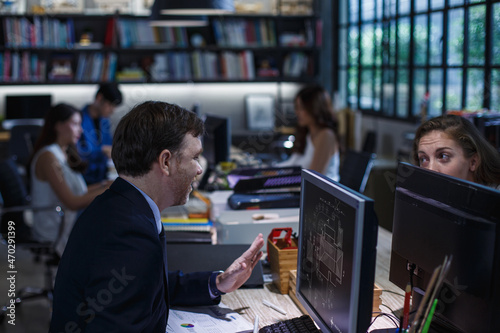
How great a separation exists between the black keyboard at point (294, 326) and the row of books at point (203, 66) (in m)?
5.56

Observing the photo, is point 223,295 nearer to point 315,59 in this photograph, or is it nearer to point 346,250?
point 346,250

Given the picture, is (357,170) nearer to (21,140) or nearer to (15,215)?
(15,215)

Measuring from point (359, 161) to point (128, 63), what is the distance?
4.13 m

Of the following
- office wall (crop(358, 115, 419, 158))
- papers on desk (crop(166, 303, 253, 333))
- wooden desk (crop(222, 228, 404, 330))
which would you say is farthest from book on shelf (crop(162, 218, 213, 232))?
office wall (crop(358, 115, 419, 158))

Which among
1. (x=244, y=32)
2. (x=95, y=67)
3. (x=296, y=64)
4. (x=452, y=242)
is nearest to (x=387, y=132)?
(x=296, y=64)

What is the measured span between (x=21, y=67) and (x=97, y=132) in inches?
84.9

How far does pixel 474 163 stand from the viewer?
1.95m

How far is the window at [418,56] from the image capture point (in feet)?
14.5

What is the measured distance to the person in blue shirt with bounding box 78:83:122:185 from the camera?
456 cm

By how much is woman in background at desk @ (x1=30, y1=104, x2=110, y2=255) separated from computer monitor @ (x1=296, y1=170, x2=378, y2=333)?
2.10 m

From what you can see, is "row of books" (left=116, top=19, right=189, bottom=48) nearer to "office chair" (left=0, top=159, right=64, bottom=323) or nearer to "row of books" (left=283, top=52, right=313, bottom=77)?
"row of books" (left=283, top=52, right=313, bottom=77)

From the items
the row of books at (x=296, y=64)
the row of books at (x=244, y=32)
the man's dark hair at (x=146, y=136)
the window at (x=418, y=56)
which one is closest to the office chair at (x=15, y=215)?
the man's dark hair at (x=146, y=136)

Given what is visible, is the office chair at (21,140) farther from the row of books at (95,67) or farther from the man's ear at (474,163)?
the man's ear at (474,163)

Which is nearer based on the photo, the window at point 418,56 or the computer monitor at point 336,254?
the computer monitor at point 336,254
